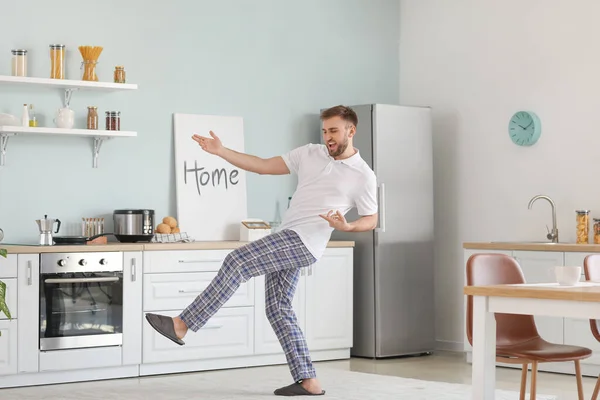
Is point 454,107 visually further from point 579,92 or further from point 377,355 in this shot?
point 377,355

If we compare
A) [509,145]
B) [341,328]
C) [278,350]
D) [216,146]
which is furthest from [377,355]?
[216,146]

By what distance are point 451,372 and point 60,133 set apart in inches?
116

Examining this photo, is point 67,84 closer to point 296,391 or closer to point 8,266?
point 8,266

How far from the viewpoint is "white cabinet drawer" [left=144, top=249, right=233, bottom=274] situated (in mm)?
6168

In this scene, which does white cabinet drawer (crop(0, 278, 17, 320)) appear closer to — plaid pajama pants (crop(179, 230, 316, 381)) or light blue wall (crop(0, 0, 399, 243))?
light blue wall (crop(0, 0, 399, 243))

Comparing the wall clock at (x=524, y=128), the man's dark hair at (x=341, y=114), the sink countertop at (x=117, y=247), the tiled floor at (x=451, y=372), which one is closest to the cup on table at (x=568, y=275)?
the man's dark hair at (x=341, y=114)

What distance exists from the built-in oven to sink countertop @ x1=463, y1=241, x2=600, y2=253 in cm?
242

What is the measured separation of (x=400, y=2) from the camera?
8.21m

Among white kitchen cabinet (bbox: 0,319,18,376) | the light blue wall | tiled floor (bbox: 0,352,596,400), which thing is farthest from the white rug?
the light blue wall

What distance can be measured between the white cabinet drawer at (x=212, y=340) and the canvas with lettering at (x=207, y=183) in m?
0.67

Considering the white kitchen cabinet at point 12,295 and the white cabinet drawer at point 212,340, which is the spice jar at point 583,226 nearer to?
the white cabinet drawer at point 212,340

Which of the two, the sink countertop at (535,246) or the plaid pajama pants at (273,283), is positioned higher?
the sink countertop at (535,246)

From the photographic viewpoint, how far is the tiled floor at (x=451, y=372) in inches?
232

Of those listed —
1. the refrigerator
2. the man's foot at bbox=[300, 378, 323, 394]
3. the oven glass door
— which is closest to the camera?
the man's foot at bbox=[300, 378, 323, 394]
